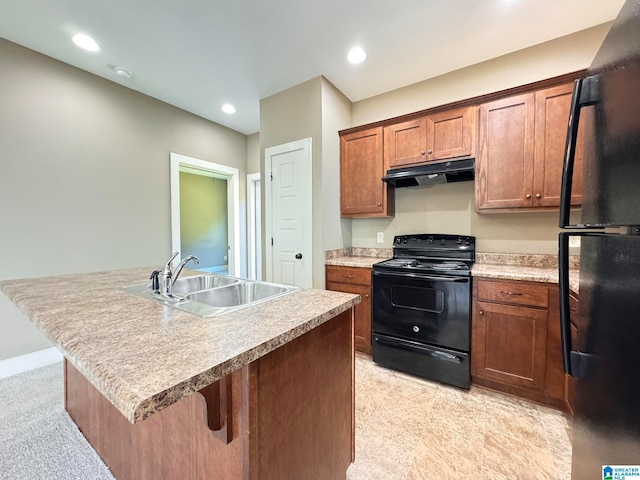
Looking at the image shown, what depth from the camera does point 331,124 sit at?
287cm

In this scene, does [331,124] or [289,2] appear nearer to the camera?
[289,2]

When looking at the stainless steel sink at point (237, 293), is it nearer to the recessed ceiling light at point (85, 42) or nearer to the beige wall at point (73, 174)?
the beige wall at point (73, 174)

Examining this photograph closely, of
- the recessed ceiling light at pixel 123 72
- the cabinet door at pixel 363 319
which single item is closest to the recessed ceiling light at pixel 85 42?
the recessed ceiling light at pixel 123 72

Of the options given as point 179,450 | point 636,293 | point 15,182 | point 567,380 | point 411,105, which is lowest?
point 567,380

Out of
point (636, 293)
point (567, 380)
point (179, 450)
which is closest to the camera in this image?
point (636, 293)

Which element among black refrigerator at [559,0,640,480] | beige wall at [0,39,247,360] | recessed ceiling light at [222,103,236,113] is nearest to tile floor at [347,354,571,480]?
black refrigerator at [559,0,640,480]

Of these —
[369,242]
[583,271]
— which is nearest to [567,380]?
[583,271]

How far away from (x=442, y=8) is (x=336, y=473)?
9.69 feet

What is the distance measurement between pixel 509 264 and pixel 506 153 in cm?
98

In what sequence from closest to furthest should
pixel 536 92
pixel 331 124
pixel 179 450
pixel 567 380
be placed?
pixel 179 450
pixel 567 380
pixel 536 92
pixel 331 124

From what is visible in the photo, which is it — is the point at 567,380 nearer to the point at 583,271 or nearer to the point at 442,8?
the point at 583,271

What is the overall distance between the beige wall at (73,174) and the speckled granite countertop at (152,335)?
1.50m

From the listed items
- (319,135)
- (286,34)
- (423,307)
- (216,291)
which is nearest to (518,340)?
(423,307)

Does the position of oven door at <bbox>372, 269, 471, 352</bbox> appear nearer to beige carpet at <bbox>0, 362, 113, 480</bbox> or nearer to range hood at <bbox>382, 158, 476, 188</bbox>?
range hood at <bbox>382, 158, 476, 188</bbox>
